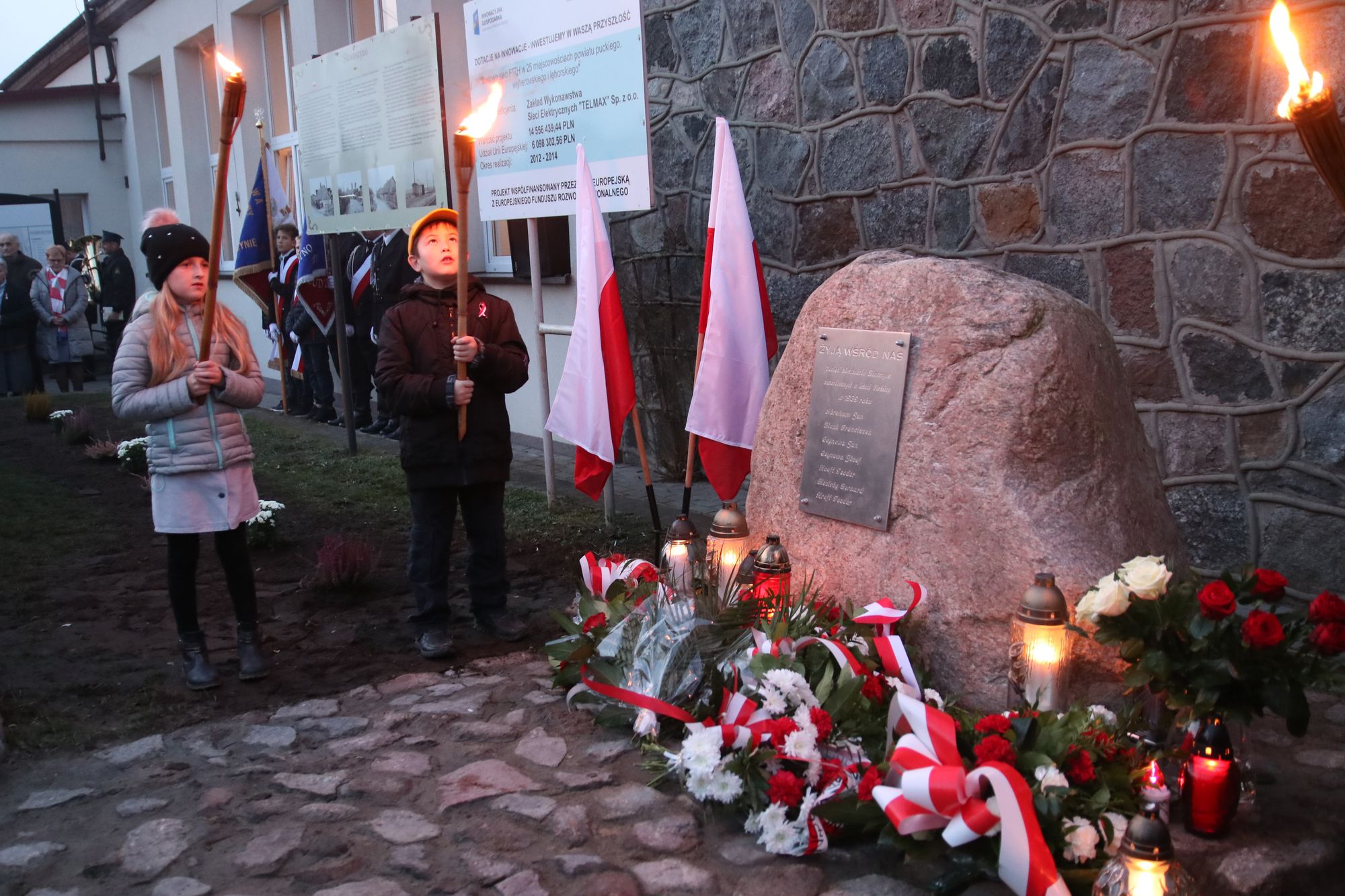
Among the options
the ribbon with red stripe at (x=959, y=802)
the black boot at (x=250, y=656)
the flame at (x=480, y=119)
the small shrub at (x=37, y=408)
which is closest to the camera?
the ribbon with red stripe at (x=959, y=802)

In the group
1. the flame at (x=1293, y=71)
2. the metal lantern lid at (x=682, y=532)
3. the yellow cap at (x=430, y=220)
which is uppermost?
the flame at (x=1293, y=71)

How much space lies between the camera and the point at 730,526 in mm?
4020

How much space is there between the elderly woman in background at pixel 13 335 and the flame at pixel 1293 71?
13817mm

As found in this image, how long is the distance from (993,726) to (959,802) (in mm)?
272

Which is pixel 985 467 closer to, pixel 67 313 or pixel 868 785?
pixel 868 785

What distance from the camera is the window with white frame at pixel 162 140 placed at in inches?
720

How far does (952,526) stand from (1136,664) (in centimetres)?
69

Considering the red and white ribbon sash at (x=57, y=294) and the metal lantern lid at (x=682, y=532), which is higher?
the red and white ribbon sash at (x=57, y=294)

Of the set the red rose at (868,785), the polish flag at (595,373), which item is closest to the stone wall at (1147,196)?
the polish flag at (595,373)

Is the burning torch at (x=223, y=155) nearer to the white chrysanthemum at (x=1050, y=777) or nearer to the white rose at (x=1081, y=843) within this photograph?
the white chrysanthemum at (x=1050, y=777)

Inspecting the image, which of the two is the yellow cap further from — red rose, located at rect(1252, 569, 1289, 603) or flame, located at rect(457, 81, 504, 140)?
red rose, located at rect(1252, 569, 1289, 603)

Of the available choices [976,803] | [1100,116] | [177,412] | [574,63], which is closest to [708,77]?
[574,63]

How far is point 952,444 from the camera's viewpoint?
346 cm

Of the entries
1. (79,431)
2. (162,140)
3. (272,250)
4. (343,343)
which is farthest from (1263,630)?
(162,140)
